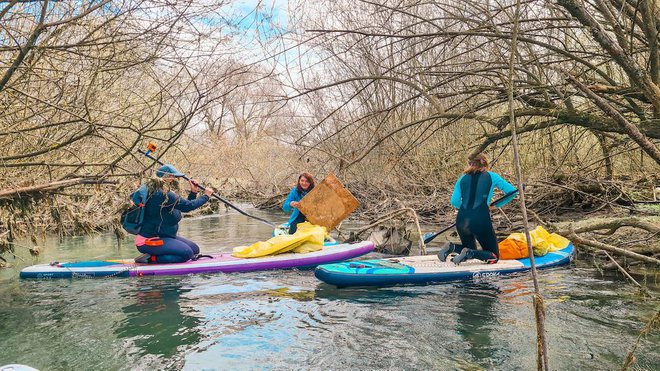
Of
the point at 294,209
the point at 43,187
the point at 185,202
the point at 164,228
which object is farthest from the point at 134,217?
the point at 294,209

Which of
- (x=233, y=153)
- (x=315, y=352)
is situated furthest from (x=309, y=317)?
(x=233, y=153)

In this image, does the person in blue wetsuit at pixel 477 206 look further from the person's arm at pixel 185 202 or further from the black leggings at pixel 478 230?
the person's arm at pixel 185 202

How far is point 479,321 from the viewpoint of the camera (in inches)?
203

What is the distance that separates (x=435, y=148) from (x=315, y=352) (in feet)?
26.7

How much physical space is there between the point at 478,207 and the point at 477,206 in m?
0.02

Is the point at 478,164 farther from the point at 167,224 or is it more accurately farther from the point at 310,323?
the point at 167,224

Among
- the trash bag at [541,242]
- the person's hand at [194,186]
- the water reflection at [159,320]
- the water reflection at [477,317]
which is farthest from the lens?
the person's hand at [194,186]

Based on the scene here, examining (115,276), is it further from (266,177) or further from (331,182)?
(266,177)

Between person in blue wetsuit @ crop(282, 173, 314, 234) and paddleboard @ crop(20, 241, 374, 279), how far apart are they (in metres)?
0.92

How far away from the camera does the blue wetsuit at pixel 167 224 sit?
7191mm

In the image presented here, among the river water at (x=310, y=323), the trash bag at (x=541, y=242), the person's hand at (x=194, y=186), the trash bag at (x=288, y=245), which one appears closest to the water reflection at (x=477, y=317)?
the river water at (x=310, y=323)

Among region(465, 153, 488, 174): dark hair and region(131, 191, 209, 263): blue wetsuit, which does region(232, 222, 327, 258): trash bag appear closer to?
region(131, 191, 209, 263): blue wetsuit

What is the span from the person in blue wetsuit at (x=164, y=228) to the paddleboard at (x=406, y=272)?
1.97 meters

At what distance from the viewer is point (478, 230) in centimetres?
666
